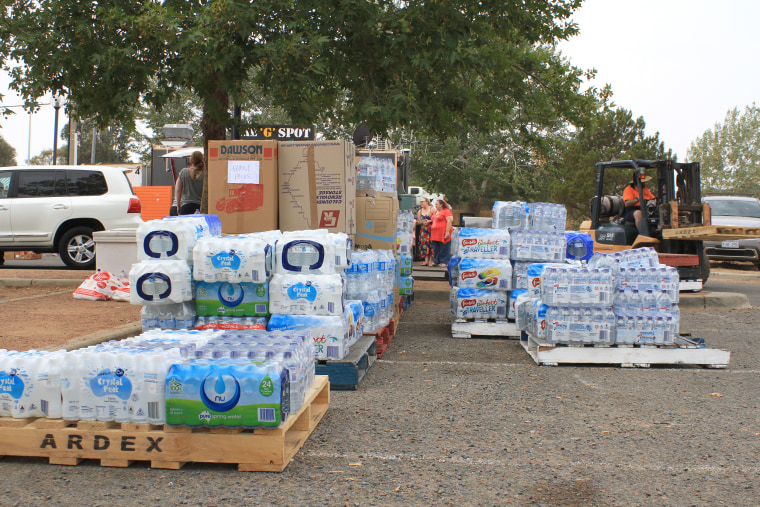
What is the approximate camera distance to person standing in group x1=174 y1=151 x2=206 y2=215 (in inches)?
427

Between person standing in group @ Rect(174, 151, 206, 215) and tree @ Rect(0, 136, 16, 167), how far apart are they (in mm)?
74714

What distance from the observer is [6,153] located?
7719 centimetres

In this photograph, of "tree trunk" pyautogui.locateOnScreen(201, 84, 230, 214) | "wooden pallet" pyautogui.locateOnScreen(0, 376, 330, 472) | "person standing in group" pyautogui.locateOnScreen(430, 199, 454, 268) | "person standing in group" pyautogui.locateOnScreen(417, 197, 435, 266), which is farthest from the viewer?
"person standing in group" pyautogui.locateOnScreen(417, 197, 435, 266)

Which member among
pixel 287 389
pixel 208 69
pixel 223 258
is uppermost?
pixel 208 69

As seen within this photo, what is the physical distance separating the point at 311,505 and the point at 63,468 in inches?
66.5

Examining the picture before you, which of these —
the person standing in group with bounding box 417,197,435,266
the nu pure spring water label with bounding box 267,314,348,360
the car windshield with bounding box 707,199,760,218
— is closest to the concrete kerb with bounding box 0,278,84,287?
the nu pure spring water label with bounding box 267,314,348,360

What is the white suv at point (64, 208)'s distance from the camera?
14516mm

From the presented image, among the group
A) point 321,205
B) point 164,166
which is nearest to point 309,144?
point 321,205

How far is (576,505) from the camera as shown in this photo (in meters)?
3.78

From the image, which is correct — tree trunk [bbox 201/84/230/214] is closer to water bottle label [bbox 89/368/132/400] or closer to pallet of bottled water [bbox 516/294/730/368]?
pallet of bottled water [bbox 516/294/730/368]

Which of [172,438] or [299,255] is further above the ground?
[299,255]

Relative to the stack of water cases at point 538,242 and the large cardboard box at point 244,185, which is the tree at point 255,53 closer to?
the large cardboard box at point 244,185

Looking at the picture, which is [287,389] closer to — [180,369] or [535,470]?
[180,369]

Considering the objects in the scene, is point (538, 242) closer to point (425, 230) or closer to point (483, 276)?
point (483, 276)
